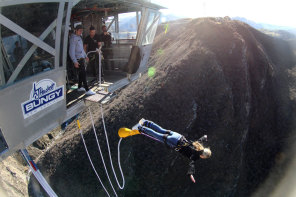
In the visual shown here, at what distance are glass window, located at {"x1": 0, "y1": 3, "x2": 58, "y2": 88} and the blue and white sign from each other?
0.25 meters

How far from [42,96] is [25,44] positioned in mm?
924

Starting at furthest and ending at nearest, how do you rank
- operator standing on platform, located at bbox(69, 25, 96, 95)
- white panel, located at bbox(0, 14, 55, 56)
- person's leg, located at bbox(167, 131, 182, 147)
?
operator standing on platform, located at bbox(69, 25, 96, 95)
person's leg, located at bbox(167, 131, 182, 147)
white panel, located at bbox(0, 14, 55, 56)

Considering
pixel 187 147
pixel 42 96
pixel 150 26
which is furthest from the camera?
pixel 150 26

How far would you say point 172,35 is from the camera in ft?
59.4

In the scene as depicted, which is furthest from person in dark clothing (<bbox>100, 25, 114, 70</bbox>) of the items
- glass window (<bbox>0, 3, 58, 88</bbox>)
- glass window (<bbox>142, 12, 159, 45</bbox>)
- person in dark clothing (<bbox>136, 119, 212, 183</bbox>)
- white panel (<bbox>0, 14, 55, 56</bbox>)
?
person in dark clothing (<bbox>136, 119, 212, 183</bbox>)

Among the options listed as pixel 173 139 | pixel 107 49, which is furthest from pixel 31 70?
pixel 107 49

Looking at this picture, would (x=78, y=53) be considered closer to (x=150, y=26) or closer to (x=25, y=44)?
(x=25, y=44)

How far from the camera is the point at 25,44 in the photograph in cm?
328

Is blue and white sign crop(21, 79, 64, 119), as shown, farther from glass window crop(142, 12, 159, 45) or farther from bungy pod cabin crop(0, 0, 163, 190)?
glass window crop(142, 12, 159, 45)

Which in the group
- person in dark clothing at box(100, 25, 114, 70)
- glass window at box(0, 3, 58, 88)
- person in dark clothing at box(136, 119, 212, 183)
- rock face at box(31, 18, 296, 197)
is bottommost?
rock face at box(31, 18, 296, 197)

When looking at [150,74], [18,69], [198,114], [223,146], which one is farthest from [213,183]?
[18,69]

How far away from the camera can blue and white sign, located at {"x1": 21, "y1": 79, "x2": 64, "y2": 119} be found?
10.9 feet

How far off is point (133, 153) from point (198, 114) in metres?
4.19

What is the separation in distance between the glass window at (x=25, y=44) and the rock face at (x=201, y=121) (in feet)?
21.0
